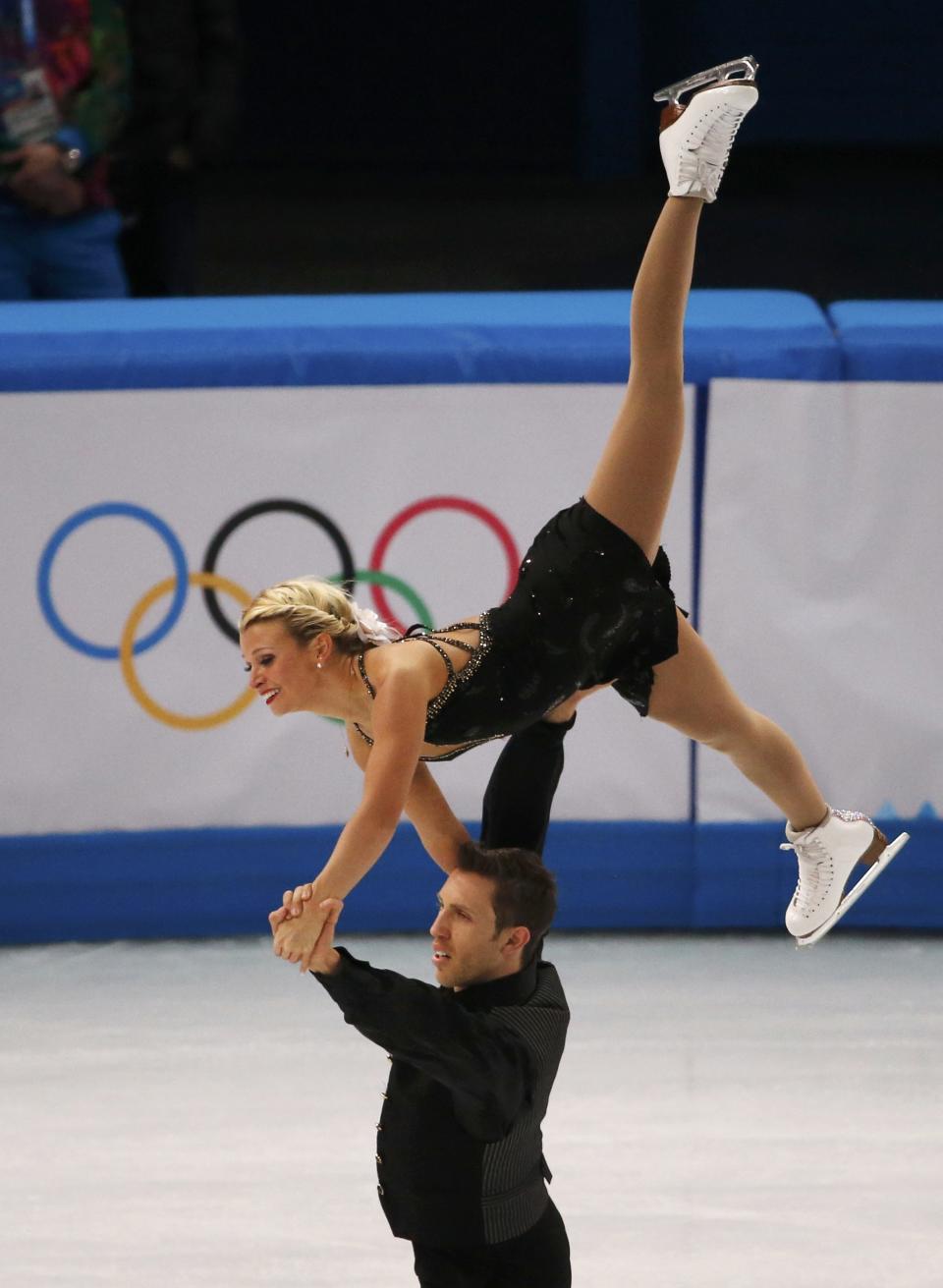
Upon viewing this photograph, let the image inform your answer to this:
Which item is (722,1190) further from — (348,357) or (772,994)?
(348,357)

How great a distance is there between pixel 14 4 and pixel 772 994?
3.43 metres

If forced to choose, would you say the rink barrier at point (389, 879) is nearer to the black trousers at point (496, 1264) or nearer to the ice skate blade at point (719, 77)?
the black trousers at point (496, 1264)

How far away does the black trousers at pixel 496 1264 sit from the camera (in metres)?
2.85

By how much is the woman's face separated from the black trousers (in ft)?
2.69

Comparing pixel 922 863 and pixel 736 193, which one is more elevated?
pixel 922 863

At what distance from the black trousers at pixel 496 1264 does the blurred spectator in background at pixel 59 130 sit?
382 centimetres

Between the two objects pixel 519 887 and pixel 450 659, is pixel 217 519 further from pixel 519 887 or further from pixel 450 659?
pixel 519 887

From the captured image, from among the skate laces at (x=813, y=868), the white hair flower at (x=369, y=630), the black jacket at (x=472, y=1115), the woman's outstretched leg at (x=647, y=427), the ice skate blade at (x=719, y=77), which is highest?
the ice skate blade at (x=719, y=77)

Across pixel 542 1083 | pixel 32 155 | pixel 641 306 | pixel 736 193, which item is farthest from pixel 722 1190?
pixel 736 193

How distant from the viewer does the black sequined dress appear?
10.2 ft

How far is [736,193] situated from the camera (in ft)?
48.4

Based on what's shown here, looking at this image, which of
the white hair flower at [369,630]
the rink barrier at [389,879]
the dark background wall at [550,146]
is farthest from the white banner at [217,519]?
the dark background wall at [550,146]

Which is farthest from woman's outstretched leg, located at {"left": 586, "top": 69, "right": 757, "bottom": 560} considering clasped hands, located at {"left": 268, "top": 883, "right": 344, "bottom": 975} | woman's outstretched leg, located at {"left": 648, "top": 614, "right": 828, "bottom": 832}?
clasped hands, located at {"left": 268, "top": 883, "right": 344, "bottom": 975}

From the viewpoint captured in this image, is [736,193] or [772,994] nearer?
[772,994]
